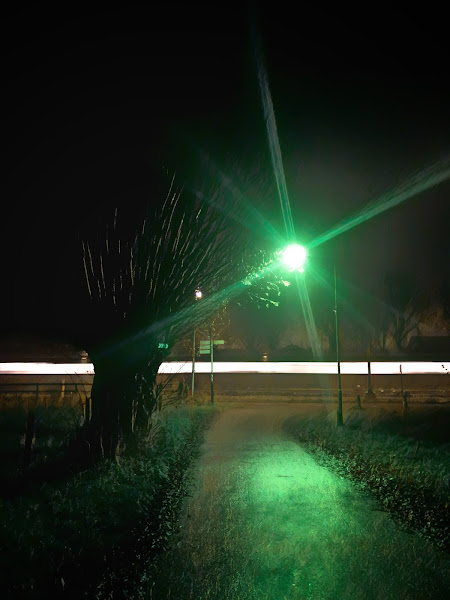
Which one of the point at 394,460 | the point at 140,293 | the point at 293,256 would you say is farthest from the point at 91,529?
the point at 293,256

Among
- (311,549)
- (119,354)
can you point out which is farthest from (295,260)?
(311,549)

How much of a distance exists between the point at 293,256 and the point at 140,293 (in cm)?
434

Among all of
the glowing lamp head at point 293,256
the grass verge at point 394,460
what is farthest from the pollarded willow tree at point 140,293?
the grass verge at point 394,460

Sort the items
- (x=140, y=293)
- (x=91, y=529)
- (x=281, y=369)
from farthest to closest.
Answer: (x=281, y=369), (x=140, y=293), (x=91, y=529)

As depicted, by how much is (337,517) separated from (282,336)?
4579 cm

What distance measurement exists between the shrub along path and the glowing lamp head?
5.32 meters

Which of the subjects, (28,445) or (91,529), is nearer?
(91,529)

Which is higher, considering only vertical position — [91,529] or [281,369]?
[281,369]

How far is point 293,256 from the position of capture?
11328mm

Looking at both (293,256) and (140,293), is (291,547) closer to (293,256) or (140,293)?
(140,293)

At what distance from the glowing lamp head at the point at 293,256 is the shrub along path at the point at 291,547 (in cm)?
532

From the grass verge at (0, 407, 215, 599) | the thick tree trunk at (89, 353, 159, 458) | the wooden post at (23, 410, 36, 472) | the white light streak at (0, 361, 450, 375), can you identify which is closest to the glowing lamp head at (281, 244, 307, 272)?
the thick tree trunk at (89, 353, 159, 458)

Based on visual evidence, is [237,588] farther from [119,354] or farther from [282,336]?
[282,336]

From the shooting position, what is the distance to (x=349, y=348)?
4803cm
